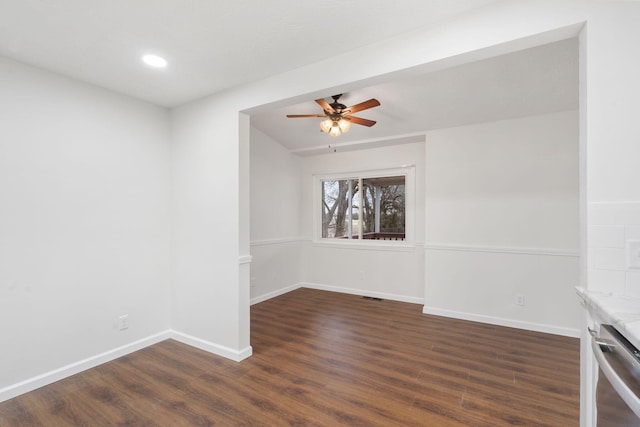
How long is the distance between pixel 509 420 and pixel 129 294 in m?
3.17

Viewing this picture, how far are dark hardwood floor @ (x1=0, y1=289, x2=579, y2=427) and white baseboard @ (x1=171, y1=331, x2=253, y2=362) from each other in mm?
57

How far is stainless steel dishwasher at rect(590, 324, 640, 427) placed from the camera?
850 millimetres

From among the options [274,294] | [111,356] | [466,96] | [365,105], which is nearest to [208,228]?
[111,356]

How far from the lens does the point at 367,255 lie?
475 cm

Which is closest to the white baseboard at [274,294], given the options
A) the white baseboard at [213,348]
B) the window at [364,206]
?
the window at [364,206]

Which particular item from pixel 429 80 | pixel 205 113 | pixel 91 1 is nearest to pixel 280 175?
pixel 205 113

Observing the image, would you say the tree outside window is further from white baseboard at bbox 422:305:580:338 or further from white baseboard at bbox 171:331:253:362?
white baseboard at bbox 171:331:253:362

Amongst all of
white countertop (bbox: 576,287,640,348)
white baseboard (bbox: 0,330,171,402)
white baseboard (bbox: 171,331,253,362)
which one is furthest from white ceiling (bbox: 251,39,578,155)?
white baseboard (bbox: 0,330,171,402)

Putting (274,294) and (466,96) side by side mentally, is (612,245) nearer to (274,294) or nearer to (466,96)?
(466,96)

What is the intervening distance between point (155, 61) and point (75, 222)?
1455 mm

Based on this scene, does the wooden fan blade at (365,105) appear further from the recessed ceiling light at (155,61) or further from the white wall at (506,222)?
the recessed ceiling light at (155,61)

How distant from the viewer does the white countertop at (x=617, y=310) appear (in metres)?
0.93

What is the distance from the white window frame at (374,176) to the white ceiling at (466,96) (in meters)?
0.51

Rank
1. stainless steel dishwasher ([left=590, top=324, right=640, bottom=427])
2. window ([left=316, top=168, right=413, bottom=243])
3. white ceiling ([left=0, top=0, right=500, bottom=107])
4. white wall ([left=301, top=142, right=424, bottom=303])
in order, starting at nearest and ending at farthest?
stainless steel dishwasher ([left=590, top=324, right=640, bottom=427]) < white ceiling ([left=0, top=0, right=500, bottom=107]) < white wall ([left=301, top=142, right=424, bottom=303]) < window ([left=316, top=168, right=413, bottom=243])
